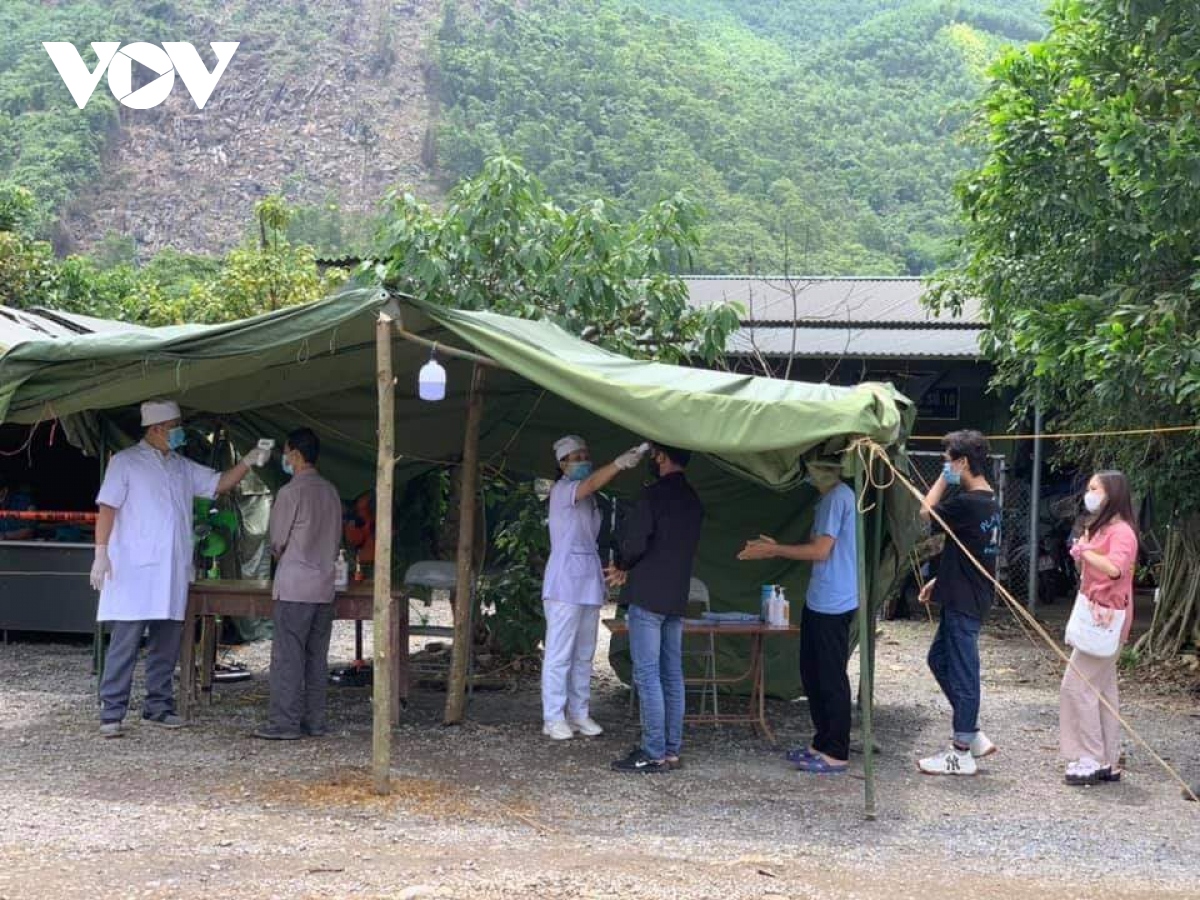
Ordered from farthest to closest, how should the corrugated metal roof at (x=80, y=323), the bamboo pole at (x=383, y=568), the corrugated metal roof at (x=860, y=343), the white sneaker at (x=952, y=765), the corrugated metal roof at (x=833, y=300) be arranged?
the corrugated metal roof at (x=833, y=300) < the corrugated metal roof at (x=860, y=343) < the corrugated metal roof at (x=80, y=323) < the white sneaker at (x=952, y=765) < the bamboo pole at (x=383, y=568)

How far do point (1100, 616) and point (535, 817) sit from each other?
284 cm

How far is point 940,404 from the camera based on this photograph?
15.6 meters

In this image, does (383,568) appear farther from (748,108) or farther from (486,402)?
(748,108)

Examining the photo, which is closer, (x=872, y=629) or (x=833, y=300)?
(x=872, y=629)

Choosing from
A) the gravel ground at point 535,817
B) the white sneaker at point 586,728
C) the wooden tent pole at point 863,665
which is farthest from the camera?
the white sneaker at point 586,728

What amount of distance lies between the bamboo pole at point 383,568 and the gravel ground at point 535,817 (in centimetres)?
20

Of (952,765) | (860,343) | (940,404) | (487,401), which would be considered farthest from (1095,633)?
(940,404)

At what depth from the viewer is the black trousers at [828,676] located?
7.11 m

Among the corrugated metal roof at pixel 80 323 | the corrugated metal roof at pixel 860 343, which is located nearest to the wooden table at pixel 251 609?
the corrugated metal roof at pixel 80 323

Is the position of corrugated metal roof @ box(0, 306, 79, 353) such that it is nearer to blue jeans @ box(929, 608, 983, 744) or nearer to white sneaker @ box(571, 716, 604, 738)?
white sneaker @ box(571, 716, 604, 738)

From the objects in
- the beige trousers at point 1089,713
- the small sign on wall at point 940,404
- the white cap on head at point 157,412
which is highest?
the small sign on wall at point 940,404

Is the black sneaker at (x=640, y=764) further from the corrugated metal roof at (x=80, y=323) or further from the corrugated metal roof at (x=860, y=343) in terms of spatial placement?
the corrugated metal roof at (x=860, y=343)

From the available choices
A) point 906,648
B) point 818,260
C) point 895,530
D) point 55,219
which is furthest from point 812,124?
point 895,530

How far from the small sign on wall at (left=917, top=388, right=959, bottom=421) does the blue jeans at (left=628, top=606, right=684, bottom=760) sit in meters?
8.95
